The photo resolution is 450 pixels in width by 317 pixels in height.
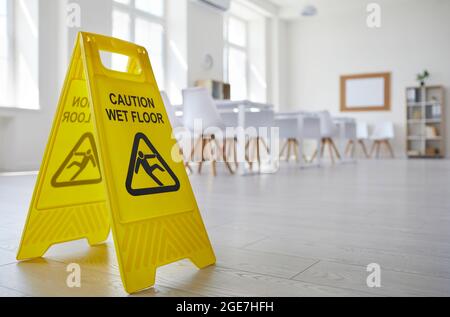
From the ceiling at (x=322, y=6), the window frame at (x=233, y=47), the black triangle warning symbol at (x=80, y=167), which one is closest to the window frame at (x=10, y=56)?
the black triangle warning symbol at (x=80, y=167)

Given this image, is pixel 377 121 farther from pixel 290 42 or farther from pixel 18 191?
pixel 18 191

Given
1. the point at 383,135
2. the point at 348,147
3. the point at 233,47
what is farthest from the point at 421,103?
the point at 233,47

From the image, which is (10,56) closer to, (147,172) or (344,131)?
(147,172)

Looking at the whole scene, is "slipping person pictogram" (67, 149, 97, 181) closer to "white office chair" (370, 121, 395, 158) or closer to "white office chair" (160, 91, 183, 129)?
"white office chair" (160, 91, 183, 129)

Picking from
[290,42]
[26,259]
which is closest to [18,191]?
[26,259]

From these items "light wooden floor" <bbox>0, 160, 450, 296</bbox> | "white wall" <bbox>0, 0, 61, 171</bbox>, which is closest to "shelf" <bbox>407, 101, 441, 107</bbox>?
"white wall" <bbox>0, 0, 61, 171</bbox>

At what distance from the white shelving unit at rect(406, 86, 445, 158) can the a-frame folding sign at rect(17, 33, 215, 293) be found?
9016mm

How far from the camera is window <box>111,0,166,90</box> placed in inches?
266

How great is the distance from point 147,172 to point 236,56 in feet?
30.1

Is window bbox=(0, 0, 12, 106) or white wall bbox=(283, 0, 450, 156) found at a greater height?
white wall bbox=(283, 0, 450, 156)

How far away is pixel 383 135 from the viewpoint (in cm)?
958

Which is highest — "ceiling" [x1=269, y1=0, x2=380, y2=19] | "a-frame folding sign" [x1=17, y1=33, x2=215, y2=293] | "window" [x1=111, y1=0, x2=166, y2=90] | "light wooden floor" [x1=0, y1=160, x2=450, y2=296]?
"ceiling" [x1=269, y1=0, x2=380, y2=19]

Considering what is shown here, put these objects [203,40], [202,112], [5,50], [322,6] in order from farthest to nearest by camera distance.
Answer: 1. [322,6]
2. [203,40]
3. [5,50]
4. [202,112]

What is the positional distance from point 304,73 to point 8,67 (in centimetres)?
723
